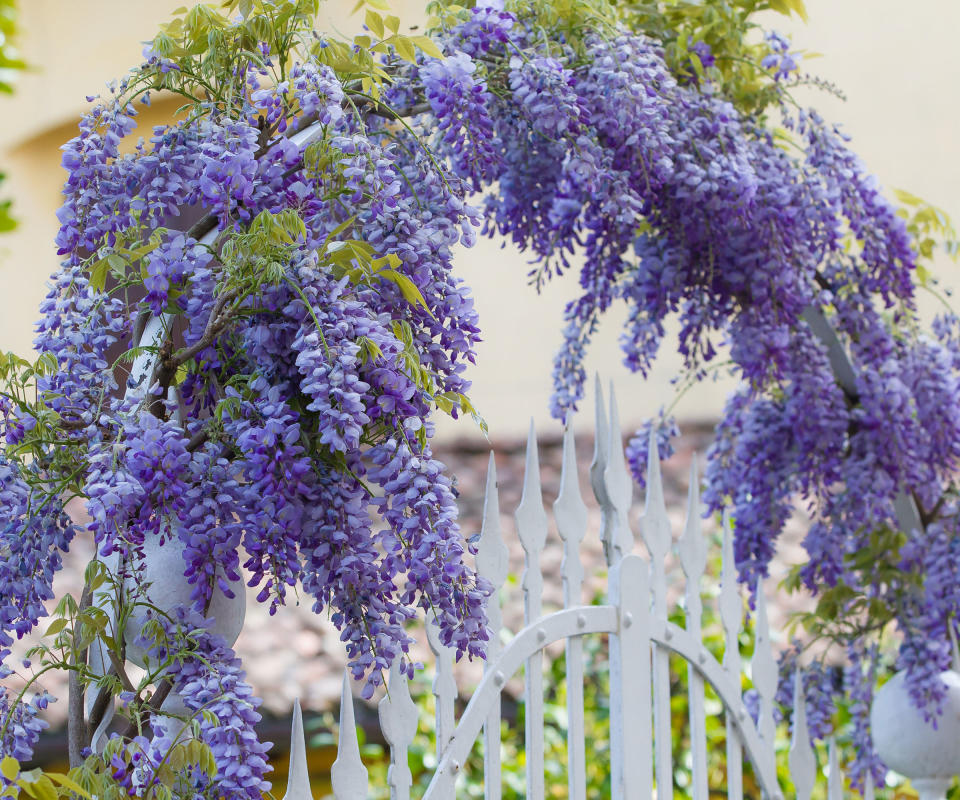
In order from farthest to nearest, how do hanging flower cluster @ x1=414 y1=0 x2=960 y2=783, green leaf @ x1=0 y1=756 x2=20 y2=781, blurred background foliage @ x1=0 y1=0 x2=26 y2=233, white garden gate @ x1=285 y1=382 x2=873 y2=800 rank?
hanging flower cluster @ x1=414 y1=0 x2=960 y2=783, white garden gate @ x1=285 y1=382 x2=873 y2=800, green leaf @ x1=0 y1=756 x2=20 y2=781, blurred background foliage @ x1=0 y1=0 x2=26 y2=233

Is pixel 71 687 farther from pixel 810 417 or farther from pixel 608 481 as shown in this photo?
pixel 810 417

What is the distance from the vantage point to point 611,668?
1.72 meters

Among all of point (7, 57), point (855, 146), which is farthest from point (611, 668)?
point (855, 146)

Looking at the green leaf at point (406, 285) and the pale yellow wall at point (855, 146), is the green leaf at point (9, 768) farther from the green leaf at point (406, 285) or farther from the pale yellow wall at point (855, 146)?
the pale yellow wall at point (855, 146)

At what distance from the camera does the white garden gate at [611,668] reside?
4.62ft

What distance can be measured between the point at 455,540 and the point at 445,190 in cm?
41

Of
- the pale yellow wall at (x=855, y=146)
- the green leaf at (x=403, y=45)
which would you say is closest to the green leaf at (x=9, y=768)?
the green leaf at (x=403, y=45)

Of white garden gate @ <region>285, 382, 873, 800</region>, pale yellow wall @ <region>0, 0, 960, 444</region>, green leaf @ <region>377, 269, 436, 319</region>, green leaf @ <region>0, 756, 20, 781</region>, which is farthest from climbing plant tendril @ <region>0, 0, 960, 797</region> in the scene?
pale yellow wall @ <region>0, 0, 960, 444</region>

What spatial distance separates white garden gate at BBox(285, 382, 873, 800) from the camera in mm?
1408

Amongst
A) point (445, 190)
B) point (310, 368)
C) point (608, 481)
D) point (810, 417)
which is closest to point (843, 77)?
point (810, 417)

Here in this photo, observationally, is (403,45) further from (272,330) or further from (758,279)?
(758,279)

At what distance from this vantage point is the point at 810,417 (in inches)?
78.4

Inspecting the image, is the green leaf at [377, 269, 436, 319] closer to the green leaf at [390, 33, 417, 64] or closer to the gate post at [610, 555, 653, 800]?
the green leaf at [390, 33, 417, 64]

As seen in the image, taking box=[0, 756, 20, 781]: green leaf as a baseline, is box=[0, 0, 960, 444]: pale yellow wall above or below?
above
